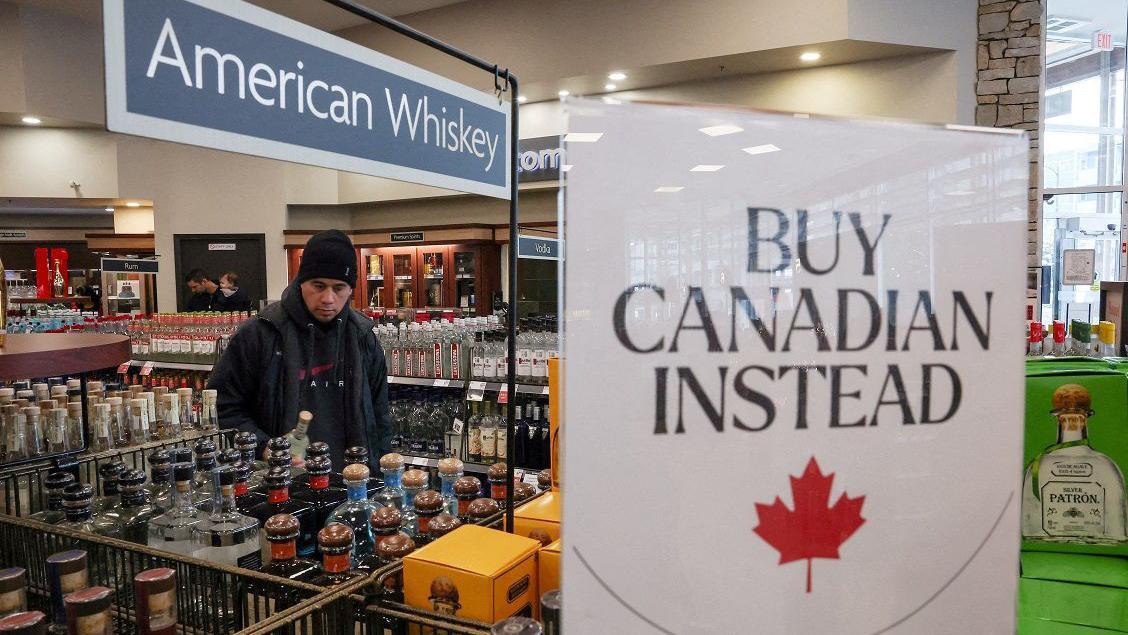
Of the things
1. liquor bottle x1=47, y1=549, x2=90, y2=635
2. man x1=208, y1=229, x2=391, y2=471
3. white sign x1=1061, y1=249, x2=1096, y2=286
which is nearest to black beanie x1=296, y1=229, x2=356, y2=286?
man x1=208, y1=229, x2=391, y2=471

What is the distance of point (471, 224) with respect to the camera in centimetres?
712

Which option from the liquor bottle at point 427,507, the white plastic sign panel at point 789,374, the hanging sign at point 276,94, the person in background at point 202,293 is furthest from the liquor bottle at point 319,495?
the person in background at point 202,293

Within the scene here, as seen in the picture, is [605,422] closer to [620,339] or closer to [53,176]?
[620,339]

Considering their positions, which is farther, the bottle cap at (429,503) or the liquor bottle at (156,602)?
the bottle cap at (429,503)

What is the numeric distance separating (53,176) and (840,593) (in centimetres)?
952

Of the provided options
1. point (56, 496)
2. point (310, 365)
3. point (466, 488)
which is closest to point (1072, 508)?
point (466, 488)

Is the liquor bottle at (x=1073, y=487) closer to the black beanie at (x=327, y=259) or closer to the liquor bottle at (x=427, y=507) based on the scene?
the liquor bottle at (x=427, y=507)

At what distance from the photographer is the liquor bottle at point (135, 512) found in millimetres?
1440

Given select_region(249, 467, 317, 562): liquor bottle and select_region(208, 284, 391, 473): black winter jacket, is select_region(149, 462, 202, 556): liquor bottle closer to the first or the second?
select_region(249, 467, 317, 562): liquor bottle

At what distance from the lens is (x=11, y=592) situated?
3.12 feet

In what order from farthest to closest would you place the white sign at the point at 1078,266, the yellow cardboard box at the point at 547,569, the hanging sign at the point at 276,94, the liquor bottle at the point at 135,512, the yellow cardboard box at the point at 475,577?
1. the white sign at the point at 1078,266
2. the liquor bottle at the point at 135,512
3. the yellow cardboard box at the point at 547,569
4. the yellow cardboard box at the point at 475,577
5. the hanging sign at the point at 276,94

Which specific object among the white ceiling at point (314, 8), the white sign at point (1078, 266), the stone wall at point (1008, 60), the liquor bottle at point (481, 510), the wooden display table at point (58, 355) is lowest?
the liquor bottle at point (481, 510)

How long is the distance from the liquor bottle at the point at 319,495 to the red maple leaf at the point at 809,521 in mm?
1029

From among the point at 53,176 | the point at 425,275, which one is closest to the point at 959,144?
the point at 425,275
